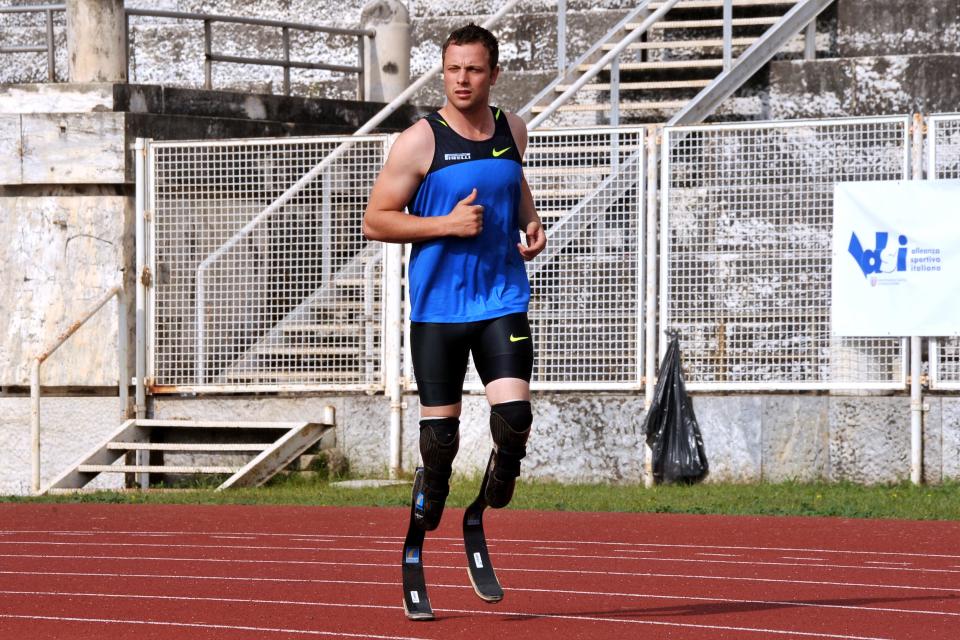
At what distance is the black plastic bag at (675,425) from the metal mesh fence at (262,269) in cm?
246

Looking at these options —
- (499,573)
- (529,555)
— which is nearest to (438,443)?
(499,573)

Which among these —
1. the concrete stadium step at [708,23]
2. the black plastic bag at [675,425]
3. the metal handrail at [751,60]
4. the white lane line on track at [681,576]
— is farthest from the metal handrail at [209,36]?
the white lane line on track at [681,576]

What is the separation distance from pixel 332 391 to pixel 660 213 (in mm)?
3152

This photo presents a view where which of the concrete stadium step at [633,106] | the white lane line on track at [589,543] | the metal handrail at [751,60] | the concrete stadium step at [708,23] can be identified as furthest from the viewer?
the concrete stadium step at [708,23]

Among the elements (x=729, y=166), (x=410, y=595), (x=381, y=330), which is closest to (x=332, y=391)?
(x=381, y=330)

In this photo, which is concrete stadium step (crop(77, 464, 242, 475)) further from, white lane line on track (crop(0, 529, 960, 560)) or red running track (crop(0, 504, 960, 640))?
white lane line on track (crop(0, 529, 960, 560))

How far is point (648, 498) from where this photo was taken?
43.7 feet

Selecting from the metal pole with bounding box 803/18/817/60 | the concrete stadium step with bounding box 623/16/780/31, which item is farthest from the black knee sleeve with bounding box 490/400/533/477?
the metal pole with bounding box 803/18/817/60

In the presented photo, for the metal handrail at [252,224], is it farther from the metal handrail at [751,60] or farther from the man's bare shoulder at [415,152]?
the man's bare shoulder at [415,152]

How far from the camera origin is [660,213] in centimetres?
1448

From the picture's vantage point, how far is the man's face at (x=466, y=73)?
7039 millimetres

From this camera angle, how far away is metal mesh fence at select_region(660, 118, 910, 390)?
1399 cm

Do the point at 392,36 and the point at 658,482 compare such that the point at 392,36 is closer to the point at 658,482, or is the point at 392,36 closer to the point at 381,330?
the point at 381,330

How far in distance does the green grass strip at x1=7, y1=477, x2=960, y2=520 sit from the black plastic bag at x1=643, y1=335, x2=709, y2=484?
0.65 feet
